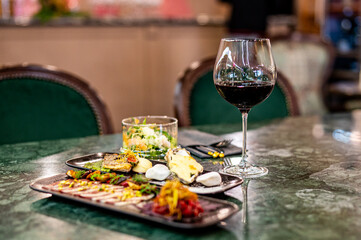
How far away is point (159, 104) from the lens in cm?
442

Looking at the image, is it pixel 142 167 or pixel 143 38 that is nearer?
pixel 142 167

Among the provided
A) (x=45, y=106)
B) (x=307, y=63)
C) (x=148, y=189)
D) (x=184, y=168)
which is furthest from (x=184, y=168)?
(x=307, y=63)

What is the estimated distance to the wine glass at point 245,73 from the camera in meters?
0.89

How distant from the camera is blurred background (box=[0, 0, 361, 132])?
371 centimetres

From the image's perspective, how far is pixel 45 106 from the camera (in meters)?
1.46

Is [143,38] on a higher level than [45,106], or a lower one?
higher

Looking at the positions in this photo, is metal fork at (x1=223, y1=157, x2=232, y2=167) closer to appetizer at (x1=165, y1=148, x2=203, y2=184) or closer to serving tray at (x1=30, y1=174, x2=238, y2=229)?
appetizer at (x1=165, y1=148, x2=203, y2=184)

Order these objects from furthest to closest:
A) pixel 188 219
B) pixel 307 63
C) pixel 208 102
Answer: pixel 307 63, pixel 208 102, pixel 188 219

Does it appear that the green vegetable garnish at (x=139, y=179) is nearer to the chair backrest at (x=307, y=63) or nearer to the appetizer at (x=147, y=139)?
the appetizer at (x=147, y=139)

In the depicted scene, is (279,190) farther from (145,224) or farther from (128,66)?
(128,66)

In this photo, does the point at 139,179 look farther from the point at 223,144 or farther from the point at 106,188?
the point at 223,144

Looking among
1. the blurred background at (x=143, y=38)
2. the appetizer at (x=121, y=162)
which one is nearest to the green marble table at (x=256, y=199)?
the appetizer at (x=121, y=162)

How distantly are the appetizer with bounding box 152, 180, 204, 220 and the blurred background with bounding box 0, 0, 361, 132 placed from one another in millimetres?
2566

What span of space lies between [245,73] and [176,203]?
38 cm
